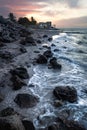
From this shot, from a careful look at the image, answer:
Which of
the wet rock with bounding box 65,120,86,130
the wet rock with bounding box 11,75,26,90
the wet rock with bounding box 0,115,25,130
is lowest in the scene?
the wet rock with bounding box 65,120,86,130

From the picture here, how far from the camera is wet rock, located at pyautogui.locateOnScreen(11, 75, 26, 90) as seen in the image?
63.1ft

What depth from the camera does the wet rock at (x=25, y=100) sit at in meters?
16.1

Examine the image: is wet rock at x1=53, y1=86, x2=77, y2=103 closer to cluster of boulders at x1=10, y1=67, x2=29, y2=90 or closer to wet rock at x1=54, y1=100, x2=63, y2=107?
wet rock at x1=54, y1=100, x2=63, y2=107

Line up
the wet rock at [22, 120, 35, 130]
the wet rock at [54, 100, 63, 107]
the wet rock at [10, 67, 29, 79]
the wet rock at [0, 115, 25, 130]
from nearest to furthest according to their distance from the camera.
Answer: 1. the wet rock at [0, 115, 25, 130]
2. the wet rock at [22, 120, 35, 130]
3. the wet rock at [54, 100, 63, 107]
4. the wet rock at [10, 67, 29, 79]

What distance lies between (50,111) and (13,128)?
398cm

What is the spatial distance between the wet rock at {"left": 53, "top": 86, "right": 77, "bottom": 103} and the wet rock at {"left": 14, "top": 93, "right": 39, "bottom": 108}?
158cm

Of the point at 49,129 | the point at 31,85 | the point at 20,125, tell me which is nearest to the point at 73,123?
the point at 49,129

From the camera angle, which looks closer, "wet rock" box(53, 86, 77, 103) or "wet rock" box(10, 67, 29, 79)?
"wet rock" box(53, 86, 77, 103)

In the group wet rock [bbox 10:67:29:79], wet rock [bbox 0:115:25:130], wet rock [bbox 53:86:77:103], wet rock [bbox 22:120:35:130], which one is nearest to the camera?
wet rock [bbox 0:115:25:130]

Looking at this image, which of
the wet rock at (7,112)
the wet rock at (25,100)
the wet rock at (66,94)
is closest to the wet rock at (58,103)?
the wet rock at (66,94)

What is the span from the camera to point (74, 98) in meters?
17.1

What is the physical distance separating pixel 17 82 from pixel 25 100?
135 inches

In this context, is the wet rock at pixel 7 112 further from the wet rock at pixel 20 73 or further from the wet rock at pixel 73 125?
the wet rock at pixel 20 73

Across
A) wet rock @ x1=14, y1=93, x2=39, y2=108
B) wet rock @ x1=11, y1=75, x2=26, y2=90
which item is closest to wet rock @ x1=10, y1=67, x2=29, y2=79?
wet rock @ x1=11, y1=75, x2=26, y2=90
